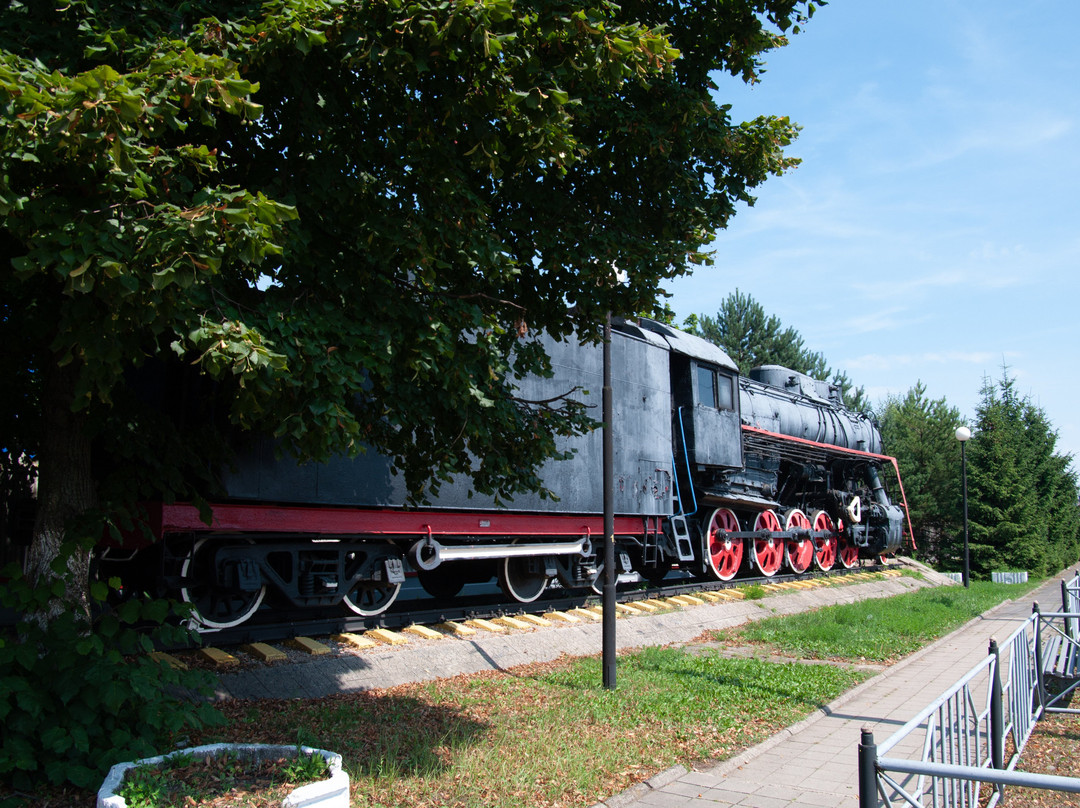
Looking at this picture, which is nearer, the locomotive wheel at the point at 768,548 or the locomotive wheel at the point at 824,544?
the locomotive wheel at the point at 768,548

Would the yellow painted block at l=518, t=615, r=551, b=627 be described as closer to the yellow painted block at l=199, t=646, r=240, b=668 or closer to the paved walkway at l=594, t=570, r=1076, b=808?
the paved walkway at l=594, t=570, r=1076, b=808

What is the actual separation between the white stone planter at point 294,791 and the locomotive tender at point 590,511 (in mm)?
2837

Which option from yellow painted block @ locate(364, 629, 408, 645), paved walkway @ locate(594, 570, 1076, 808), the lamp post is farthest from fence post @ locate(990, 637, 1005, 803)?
yellow painted block @ locate(364, 629, 408, 645)

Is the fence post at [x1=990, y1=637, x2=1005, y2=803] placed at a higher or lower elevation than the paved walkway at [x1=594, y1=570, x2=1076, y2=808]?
higher

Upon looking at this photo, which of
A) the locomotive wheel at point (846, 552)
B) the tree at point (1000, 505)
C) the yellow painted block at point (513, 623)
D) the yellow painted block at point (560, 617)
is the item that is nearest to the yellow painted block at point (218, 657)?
the yellow painted block at point (513, 623)

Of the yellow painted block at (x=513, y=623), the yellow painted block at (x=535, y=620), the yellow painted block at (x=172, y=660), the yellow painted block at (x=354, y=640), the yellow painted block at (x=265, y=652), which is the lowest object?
the yellow painted block at (x=535, y=620)

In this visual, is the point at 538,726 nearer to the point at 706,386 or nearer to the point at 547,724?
the point at 547,724

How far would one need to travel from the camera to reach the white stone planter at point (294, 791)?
131 inches

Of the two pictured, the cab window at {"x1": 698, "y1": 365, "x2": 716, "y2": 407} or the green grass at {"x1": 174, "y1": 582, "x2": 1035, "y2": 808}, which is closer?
the green grass at {"x1": 174, "y1": 582, "x2": 1035, "y2": 808}

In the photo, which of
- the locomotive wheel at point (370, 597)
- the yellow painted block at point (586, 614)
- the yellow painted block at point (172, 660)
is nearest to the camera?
the yellow painted block at point (172, 660)

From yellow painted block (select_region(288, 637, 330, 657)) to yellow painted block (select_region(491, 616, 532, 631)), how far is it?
7.20ft

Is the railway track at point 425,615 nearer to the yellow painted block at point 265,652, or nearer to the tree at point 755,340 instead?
the yellow painted block at point 265,652

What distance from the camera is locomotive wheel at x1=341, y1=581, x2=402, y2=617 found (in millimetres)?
8516

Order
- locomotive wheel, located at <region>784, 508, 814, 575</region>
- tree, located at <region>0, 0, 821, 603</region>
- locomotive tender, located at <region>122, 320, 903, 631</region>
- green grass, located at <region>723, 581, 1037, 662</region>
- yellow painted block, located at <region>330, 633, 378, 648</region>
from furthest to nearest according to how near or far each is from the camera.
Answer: locomotive wheel, located at <region>784, 508, 814, 575</region>, green grass, located at <region>723, 581, 1037, 662</region>, yellow painted block, located at <region>330, 633, 378, 648</region>, locomotive tender, located at <region>122, 320, 903, 631</region>, tree, located at <region>0, 0, 821, 603</region>
